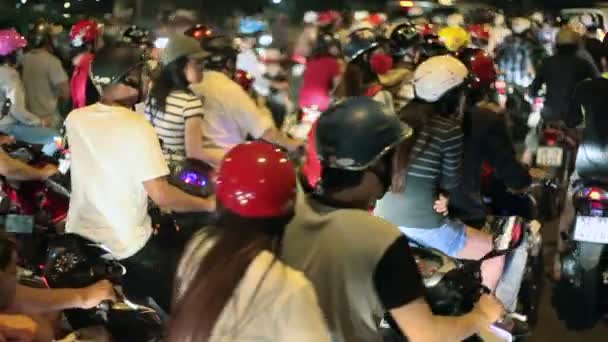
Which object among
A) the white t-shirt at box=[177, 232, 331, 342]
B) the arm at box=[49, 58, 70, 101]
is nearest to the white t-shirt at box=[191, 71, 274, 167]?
the white t-shirt at box=[177, 232, 331, 342]

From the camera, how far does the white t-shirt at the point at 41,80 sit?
10.4 m

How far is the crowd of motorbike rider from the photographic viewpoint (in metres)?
2.87

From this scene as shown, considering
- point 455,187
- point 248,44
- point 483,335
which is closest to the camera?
point 483,335

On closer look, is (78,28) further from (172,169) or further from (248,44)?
(248,44)

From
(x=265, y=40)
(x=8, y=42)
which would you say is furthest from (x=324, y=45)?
(x=265, y=40)

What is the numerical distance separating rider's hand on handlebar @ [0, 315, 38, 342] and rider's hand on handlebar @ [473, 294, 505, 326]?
1747 millimetres

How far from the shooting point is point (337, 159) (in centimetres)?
356

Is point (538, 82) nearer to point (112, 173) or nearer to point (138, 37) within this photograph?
point (138, 37)

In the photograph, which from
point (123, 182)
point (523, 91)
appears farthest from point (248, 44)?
point (123, 182)

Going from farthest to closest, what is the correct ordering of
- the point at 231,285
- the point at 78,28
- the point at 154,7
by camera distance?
the point at 154,7
the point at 78,28
the point at 231,285

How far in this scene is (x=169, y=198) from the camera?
177 inches

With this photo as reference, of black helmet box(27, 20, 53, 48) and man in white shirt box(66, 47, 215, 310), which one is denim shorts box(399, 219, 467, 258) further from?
black helmet box(27, 20, 53, 48)

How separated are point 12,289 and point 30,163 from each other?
10.1 feet

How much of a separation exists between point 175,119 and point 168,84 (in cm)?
26
